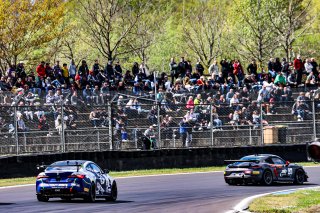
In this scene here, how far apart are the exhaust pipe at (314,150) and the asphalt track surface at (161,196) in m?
9.28

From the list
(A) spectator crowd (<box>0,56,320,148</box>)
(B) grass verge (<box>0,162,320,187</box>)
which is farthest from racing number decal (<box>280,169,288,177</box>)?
(A) spectator crowd (<box>0,56,320,148</box>)

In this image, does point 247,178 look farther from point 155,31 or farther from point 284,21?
point 155,31

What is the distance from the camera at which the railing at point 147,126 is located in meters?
33.8

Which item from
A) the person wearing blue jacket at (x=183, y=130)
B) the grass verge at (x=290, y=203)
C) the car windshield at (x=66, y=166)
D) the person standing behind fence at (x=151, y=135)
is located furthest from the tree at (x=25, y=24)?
the grass verge at (x=290, y=203)

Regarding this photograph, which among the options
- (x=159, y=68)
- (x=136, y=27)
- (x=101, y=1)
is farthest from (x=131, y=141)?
(x=159, y=68)

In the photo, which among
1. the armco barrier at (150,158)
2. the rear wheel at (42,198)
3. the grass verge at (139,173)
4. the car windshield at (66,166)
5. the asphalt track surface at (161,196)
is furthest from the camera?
the armco barrier at (150,158)

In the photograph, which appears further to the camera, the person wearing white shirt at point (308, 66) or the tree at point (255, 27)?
the tree at point (255, 27)

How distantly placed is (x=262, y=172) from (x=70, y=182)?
9.36 m

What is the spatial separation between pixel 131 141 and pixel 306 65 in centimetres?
1364

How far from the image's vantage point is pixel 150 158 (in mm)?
36844

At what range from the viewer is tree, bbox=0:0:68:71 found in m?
52.5

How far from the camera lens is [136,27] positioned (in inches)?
2594

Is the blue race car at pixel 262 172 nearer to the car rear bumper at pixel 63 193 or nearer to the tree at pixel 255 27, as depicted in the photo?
the car rear bumper at pixel 63 193

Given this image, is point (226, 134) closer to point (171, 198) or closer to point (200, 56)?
point (171, 198)
